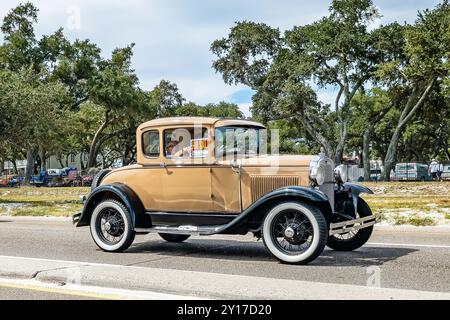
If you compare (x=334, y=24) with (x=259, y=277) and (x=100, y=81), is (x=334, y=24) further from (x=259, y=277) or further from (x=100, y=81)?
(x=259, y=277)

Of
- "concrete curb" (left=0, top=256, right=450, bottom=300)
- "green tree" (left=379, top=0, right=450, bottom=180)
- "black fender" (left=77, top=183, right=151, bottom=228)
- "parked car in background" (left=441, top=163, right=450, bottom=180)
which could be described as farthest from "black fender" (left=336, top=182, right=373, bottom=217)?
"parked car in background" (left=441, top=163, right=450, bottom=180)

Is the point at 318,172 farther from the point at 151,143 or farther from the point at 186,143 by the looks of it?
Result: the point at 151,143

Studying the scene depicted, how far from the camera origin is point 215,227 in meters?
8.18

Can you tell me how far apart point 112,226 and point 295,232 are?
10.7 feet

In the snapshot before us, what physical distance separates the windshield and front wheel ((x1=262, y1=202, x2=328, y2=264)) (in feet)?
4.50

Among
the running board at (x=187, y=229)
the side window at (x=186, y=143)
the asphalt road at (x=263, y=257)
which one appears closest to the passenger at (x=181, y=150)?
the side window at (x=186, y=143)

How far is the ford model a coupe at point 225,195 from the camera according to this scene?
7.52 m

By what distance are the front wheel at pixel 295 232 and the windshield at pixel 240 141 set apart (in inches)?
54.0

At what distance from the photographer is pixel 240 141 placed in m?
8.73

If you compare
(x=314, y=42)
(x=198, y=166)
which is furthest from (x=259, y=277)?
(x=314, y=42)

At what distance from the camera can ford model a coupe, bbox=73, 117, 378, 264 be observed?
24.7 feet

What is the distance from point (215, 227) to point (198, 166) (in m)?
0.96

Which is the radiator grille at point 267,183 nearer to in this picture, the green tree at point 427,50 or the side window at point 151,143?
the side window at point 151,143

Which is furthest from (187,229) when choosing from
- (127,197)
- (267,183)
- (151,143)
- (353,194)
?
(353,194)
